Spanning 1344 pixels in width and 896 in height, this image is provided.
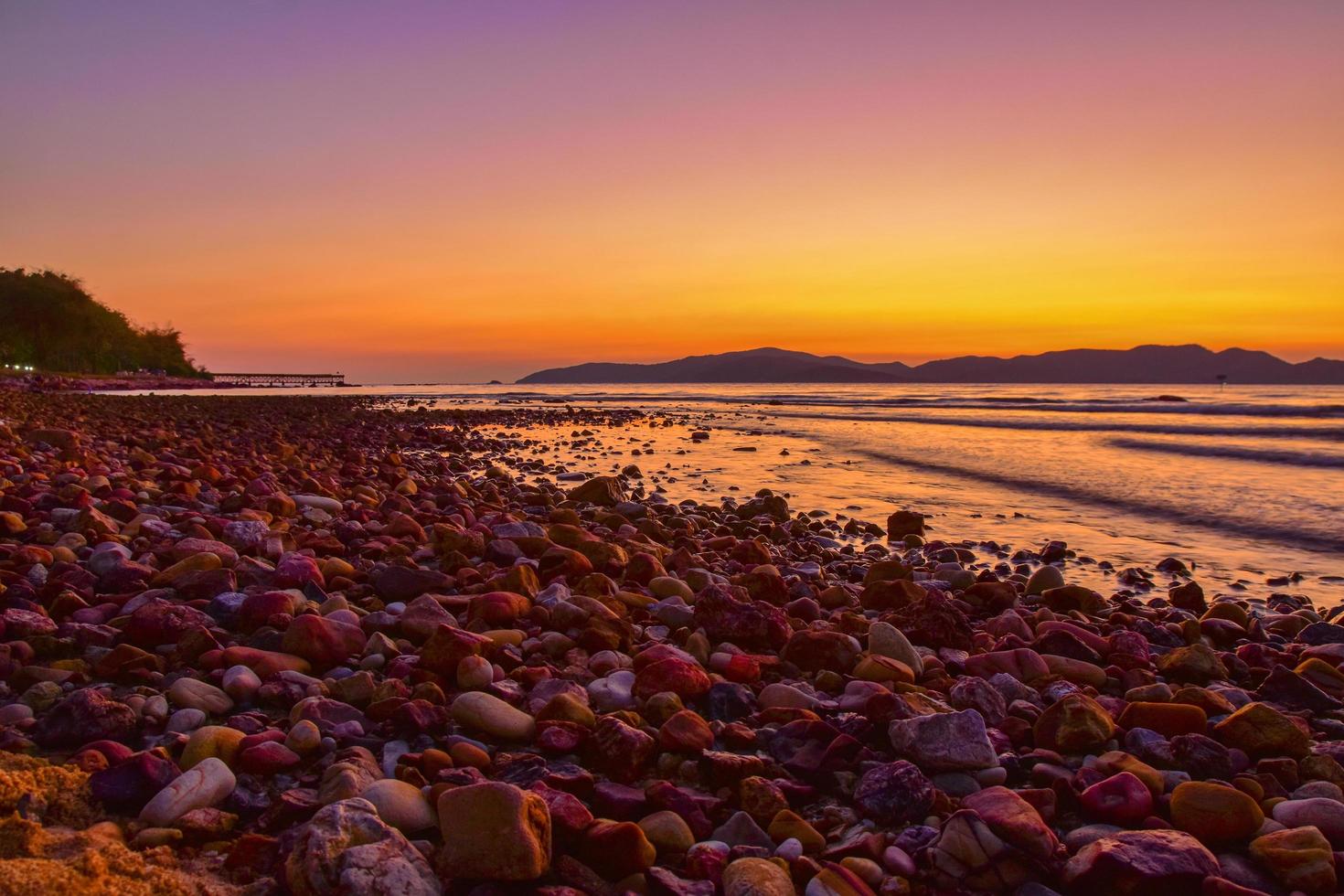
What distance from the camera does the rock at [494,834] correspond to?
7.20ft

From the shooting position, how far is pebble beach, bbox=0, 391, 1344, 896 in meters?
2.27

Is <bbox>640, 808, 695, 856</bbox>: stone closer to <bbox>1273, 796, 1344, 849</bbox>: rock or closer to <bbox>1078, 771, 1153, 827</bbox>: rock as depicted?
<bbox>1078, 771, 1153, 827</bbox>: rock

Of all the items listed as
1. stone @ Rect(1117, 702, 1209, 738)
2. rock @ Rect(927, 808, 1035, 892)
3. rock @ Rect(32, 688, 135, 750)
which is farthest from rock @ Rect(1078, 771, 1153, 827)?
rock @ Rect(32, 688, 135, 750)

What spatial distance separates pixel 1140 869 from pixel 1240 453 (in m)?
20.2

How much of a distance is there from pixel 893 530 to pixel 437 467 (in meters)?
8.24

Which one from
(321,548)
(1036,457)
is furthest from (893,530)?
(1036,457)

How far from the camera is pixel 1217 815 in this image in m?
2.63

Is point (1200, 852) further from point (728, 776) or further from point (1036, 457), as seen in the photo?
point (1036, 457)

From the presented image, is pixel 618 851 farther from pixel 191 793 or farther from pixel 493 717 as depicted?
pixel 191 793

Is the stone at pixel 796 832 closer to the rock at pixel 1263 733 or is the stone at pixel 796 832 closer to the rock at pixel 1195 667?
the rock at pixel 1263 733

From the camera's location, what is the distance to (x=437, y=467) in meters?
13.9

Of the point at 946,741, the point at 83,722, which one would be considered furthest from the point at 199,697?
the point at 946,741

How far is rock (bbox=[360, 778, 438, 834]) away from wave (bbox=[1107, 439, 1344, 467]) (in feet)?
63.4

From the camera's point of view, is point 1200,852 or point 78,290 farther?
point 78,290
